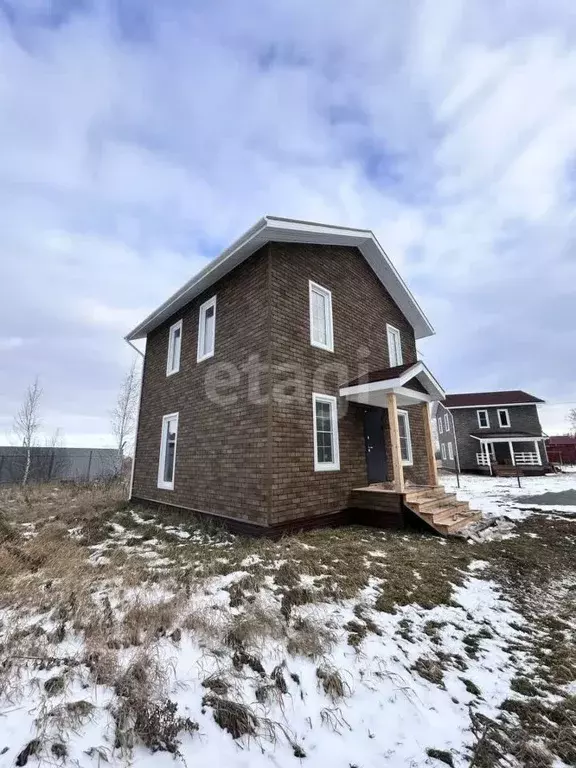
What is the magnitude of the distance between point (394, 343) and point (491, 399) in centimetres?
2080

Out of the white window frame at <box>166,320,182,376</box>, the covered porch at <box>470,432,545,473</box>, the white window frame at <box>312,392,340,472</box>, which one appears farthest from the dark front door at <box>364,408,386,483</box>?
the covered porch at <box>470,432,545,473</box>

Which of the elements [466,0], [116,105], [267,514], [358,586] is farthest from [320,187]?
[358,586]

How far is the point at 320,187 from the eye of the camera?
10.8 metres

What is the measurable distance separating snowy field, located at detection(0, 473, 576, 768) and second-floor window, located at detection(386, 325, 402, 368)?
6841 mm

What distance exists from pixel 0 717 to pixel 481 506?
11.4 m

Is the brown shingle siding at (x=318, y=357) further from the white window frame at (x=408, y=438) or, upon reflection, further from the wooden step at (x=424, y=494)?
the white window frame at (x=408, y=438)

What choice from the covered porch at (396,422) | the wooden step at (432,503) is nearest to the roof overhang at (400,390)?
the covered porch at (396,422)

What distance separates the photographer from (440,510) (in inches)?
301

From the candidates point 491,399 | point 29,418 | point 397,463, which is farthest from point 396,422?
point 29,418

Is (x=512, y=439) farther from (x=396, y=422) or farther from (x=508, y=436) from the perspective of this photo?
(x=396, y=422)

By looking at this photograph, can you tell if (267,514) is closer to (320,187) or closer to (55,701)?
(55,701)

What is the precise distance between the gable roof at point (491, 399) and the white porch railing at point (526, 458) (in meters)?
3.91

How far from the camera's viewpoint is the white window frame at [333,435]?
294 inches

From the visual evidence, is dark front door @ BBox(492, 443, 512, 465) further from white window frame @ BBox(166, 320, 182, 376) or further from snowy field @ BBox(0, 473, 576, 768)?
white window frame @ BBox(166, 320, 182, 376)
